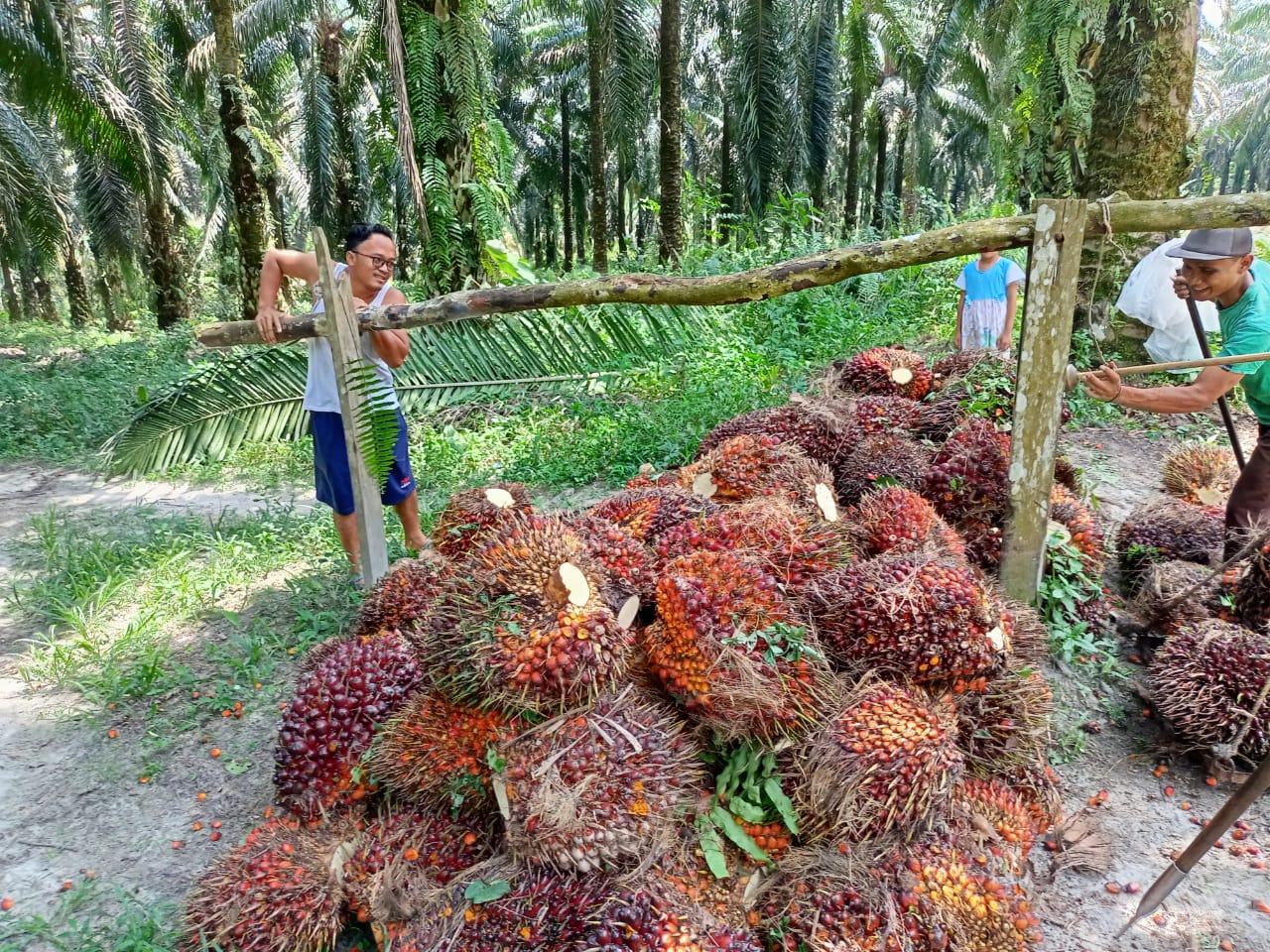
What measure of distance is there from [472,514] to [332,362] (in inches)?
36.6

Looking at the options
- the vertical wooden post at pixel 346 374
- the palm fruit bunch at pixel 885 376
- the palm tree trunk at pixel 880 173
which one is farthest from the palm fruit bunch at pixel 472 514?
the palm tree trunk at pixel 880 173

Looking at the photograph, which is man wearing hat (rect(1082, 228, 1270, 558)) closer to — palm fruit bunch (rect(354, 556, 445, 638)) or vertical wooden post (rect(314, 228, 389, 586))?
palm fruit bunch (rect(354, 556, 445, 638))

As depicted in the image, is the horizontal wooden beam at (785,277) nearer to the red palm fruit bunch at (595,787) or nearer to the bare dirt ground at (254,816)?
the red palm fruit bunch at (595,787)

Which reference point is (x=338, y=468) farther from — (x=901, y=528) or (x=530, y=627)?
(x=901, y=528)

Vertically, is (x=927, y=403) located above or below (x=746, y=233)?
below

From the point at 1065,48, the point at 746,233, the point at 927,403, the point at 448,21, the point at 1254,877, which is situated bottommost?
the point at 1254,877

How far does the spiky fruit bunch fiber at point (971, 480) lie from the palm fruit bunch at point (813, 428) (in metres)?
0.46

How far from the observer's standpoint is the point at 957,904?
5.57 ft

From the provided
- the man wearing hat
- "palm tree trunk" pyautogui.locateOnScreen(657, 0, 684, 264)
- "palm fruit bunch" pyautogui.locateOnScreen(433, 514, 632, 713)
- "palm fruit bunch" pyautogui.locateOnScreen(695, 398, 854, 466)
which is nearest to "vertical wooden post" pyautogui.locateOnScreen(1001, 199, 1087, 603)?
the man wearing hat

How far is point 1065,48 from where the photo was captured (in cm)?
588

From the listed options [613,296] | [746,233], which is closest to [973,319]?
[613,296]

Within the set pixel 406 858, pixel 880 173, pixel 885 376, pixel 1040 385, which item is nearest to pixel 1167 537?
pixel 1040 385

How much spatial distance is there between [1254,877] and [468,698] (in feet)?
7.17

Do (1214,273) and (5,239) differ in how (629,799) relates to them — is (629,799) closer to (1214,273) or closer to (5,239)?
(1214,273)
